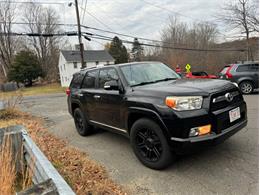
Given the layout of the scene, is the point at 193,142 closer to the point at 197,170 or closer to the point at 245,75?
the point at 197,170

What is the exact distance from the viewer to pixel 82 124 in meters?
5.60

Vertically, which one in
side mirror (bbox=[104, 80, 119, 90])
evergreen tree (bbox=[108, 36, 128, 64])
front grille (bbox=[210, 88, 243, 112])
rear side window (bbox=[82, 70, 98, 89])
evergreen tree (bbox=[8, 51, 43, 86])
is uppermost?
evergreen tree (bbox=[108, 36, 128, 64])

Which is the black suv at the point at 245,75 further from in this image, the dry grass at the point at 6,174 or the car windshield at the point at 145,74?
the dry grass at the point at 6,174

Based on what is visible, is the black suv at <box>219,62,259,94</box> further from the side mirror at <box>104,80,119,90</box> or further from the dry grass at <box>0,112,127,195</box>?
the dry grass at <box>0,112,127,195</box>

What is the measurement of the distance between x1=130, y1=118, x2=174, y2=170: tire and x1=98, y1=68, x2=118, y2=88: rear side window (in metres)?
1.21

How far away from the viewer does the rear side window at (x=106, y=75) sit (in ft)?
13.9

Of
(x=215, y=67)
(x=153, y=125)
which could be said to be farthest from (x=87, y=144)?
(x=215, y=67)

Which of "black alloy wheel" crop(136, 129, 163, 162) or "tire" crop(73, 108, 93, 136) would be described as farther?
"tire" crop(73, 108, 93, 136)

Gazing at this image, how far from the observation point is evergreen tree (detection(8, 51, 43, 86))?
123 feet

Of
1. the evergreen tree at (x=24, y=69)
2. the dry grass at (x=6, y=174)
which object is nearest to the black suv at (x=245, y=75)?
the dry grass at (x=6, y=174)

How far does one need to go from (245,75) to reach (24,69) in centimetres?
3654

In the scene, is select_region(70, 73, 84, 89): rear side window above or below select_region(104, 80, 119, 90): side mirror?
above

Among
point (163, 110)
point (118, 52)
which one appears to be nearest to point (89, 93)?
point (163, 110)

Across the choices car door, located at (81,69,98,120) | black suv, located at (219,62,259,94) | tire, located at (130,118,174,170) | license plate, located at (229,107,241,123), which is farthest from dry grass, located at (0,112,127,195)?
black suv, located at (219,62,259,94)
